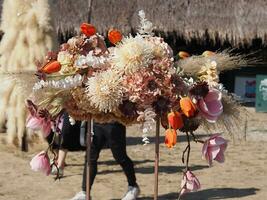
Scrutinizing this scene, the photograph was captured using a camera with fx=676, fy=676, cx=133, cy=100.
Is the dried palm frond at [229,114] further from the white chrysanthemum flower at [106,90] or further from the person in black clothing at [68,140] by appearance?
the person in black clothing at [68,140]

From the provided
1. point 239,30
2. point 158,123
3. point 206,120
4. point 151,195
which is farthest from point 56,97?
point 239,30

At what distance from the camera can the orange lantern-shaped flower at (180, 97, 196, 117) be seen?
387 centimetres

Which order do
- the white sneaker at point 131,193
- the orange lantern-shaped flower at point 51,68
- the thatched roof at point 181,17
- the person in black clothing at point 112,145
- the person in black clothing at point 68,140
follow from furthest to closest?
1. the thatched roof at point 181,17
2. the person in black clothing at point 68,140
3. the white sneaker at point 131,193
4. the person in black clothing at point 112,145
5. the orange lantern-shaped flower at point 51,68

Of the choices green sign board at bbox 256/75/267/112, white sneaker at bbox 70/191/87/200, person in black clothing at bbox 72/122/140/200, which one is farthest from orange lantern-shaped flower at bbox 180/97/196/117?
green sign board at bbox 256/75/267/112

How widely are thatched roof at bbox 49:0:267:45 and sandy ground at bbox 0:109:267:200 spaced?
5.16m

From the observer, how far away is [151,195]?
7.12m

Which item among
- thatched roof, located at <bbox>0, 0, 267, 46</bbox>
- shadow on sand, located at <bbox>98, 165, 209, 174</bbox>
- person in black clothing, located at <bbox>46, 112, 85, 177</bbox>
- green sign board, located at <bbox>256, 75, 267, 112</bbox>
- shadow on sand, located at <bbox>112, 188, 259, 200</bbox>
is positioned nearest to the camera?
shadow on sand, located at <bbox>112, 188, 259, 200</bbox>

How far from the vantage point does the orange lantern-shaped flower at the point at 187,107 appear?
3.87 metres

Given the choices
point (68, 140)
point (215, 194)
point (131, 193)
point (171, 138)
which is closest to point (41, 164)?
point (171, 138)

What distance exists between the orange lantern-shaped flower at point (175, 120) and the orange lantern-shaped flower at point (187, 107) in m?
0.05

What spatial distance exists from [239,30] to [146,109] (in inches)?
441

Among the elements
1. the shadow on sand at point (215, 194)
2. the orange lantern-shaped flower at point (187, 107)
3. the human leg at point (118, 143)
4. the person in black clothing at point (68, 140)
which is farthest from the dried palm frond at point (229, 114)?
the person in black clothing at point (68, 140)

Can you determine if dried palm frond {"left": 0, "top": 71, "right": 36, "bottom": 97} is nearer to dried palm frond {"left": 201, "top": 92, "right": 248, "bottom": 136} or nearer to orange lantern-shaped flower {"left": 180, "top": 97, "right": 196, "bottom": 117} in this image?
orange lantern-shaped flower {"left": 180, "top": 97, "right": 196, "bottom": 117}

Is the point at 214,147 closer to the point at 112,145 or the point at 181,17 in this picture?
the point at 112,145
